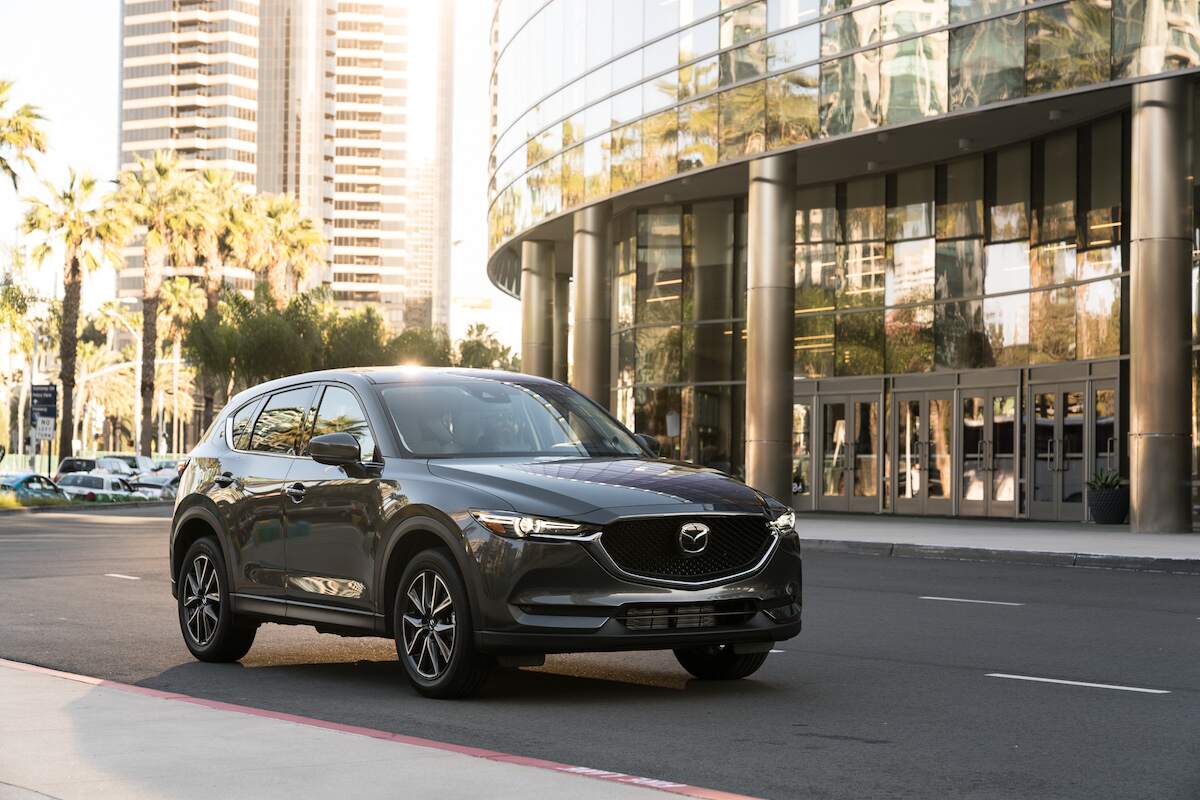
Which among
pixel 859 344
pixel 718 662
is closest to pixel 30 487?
pixel 859 344

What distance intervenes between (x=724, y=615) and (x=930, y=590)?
8.72 m

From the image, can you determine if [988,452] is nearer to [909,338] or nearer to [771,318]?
[909,338]

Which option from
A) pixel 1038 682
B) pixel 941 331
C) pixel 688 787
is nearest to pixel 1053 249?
pixel 941 331

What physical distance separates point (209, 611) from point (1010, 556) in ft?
44.4

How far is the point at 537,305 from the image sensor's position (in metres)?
47.6

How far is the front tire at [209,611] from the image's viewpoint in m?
10.5

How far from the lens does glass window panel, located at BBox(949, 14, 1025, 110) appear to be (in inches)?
1109

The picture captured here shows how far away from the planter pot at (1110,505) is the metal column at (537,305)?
20188 mm

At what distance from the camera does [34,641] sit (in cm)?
1179

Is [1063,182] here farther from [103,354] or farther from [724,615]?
[103,354]

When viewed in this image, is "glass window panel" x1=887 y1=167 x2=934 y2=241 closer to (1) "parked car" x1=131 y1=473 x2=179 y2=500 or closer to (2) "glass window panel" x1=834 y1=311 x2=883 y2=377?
(2) "glass window panel" x1=834 y1=311 x2=883 y2=377

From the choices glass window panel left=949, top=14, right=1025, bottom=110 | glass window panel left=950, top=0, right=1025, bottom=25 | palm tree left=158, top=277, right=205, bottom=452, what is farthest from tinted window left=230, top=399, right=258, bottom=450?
palm tree left=158, top=277, right=205, bottom=452

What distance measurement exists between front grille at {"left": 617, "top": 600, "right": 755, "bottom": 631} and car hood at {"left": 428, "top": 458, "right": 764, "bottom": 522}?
0.47 metres

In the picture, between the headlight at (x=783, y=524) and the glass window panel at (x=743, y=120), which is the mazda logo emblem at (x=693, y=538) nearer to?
the headlight at (x=783, y=524)
